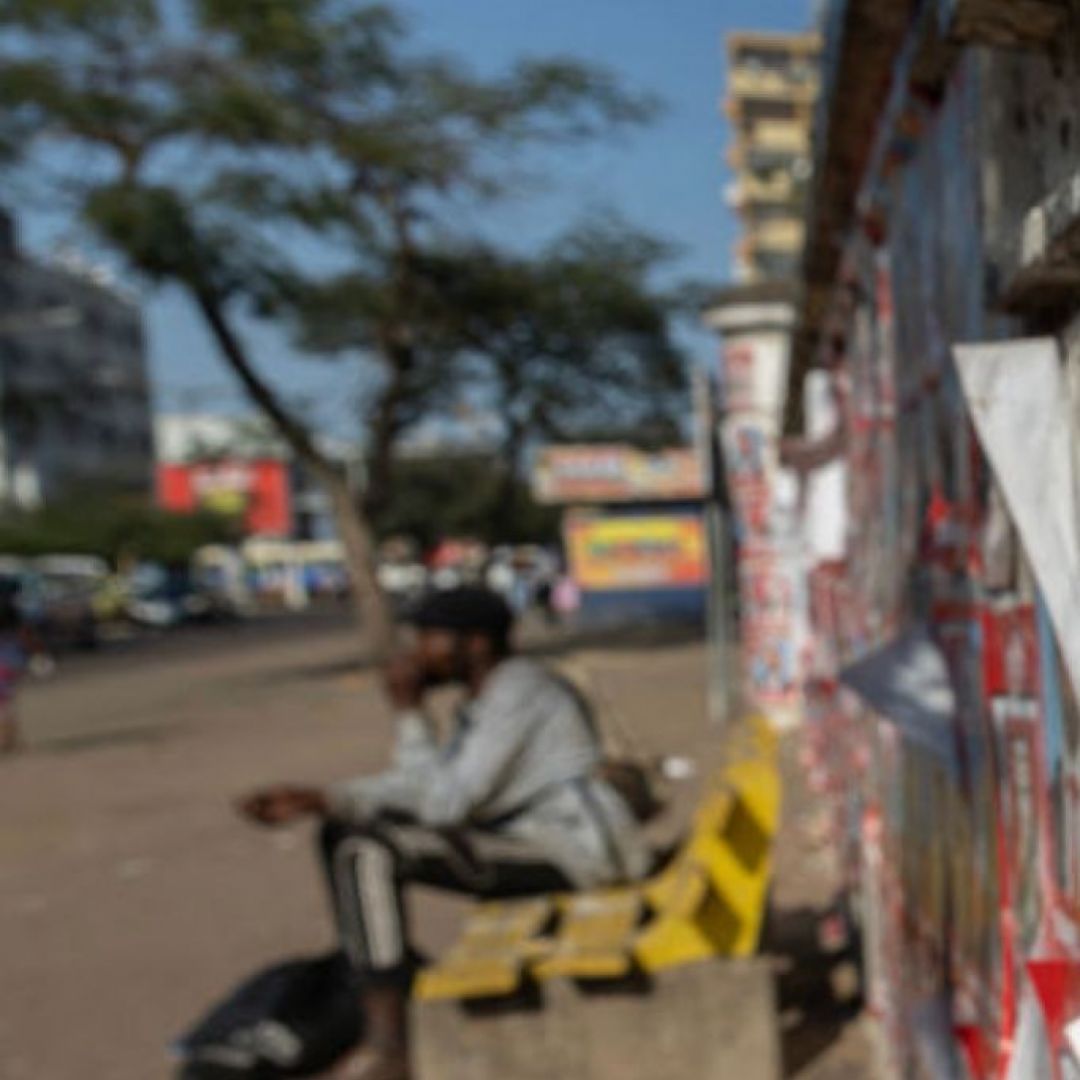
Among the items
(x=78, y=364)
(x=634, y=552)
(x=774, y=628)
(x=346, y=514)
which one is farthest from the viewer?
(x=78, y=364)

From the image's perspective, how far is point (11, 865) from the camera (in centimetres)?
868

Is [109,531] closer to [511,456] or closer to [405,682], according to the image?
[511,456]

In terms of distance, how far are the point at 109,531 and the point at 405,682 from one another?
171ft

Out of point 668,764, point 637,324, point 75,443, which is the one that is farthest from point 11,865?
point 75,443

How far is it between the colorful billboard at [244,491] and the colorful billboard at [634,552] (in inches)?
1789

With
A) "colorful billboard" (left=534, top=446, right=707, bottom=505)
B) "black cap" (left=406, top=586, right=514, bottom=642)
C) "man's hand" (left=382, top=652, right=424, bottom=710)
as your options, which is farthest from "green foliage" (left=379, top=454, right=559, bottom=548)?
"black cap" (left=406, top=586, right=514, bottom=642)

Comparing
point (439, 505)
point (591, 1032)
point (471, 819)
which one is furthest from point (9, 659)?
point (439, 505)

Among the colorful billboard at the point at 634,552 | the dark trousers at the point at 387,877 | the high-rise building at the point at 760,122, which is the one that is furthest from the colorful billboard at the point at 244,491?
the dark trousers at the point at 387,877

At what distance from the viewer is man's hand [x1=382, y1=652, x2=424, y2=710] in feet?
16.2

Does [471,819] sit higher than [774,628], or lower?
higher

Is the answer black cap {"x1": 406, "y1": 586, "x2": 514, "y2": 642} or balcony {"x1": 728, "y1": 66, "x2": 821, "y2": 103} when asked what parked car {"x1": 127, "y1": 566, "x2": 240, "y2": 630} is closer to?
black cap {"x1": 406, "y1": 586, "x2": 514, "y2": 642}

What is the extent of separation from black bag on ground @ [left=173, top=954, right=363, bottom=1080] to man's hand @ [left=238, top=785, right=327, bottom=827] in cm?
40

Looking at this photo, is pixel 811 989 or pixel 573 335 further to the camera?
pixel 573 335

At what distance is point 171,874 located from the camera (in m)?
8.09
